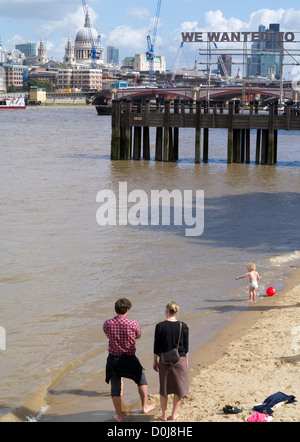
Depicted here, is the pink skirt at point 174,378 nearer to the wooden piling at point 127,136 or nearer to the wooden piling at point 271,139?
the wooden piling at point 271,139

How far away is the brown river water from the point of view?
10.3 metres

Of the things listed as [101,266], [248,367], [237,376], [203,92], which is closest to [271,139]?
[101,266]

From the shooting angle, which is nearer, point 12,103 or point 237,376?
point 237,376

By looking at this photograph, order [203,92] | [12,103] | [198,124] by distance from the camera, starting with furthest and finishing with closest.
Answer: [12,103] → [203,92] → [198,124]

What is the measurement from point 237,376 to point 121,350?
6.78ft

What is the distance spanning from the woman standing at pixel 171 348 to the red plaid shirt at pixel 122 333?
289 millimetres

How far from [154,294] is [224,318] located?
190cm

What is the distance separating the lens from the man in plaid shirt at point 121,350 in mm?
7598

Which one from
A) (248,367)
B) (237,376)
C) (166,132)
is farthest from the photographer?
(166,132)

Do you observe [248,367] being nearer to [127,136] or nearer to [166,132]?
[166,132]

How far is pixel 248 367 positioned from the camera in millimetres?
9375

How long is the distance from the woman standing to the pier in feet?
94.4

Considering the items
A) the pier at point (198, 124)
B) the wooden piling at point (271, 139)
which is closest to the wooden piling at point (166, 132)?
the pier at point (198, 124)

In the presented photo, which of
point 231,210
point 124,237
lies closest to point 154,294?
point 124,237
